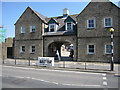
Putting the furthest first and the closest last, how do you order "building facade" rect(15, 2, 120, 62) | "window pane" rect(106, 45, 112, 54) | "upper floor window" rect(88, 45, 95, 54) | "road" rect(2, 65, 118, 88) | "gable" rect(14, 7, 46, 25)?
"gable" rect(14, 7, 46, 25), "upper floor window" rect(88, 45, 95, 54), "building facade" rect(15, 2, 120, 62), "window pane" rect(106, 45, 112, 54), "road" rect(2, 65, 118, 88)

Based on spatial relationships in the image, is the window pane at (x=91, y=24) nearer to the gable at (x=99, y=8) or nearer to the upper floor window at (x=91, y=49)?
the gable at (x=99, y=8)

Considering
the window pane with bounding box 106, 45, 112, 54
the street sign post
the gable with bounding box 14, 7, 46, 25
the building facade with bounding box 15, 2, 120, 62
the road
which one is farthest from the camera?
the gable with bounding box 14, 7, 46, 25

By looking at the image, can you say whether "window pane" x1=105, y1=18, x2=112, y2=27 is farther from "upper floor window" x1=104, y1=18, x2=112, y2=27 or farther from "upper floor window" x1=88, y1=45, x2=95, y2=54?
"upper floor window" x1=88, y1=45, x2=95, y2=54

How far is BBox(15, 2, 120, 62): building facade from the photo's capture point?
18.4 metres

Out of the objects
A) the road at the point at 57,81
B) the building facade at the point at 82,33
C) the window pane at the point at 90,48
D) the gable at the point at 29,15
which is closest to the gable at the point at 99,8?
the building facade at the point at 82,33

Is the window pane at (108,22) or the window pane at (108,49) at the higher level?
the window pane at (108,22)

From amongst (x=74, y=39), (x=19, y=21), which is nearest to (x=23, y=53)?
(x=19, y=21)

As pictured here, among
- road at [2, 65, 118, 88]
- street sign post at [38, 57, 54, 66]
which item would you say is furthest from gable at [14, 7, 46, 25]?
road at [2, 65, 118, 88]

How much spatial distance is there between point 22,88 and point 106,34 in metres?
16.0

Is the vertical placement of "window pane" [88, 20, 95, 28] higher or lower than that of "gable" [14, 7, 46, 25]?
lower

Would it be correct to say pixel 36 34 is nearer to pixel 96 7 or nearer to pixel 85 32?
pixel 85 32

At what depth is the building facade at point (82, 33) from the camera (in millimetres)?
18422

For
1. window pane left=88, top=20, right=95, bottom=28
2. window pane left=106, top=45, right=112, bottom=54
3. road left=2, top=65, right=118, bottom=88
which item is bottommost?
road left=2, top=65, right=118, bottom=88

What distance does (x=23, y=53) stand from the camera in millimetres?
24250
